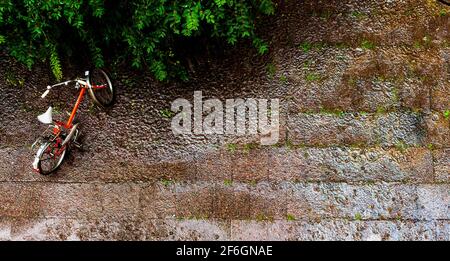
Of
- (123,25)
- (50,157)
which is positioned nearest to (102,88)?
(123,25)

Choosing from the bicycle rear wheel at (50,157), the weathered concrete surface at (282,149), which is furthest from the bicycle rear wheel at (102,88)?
the bicycle rear wheel at (50,157)

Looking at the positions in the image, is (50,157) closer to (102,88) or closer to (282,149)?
(102,88)

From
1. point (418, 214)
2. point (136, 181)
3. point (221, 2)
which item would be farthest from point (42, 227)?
point (418, 214)

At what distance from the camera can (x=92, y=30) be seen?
507 centimetres

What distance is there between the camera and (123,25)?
4.98 metres

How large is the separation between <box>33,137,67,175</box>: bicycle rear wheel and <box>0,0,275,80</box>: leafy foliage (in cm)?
83

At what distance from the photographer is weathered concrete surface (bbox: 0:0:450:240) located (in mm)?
4809

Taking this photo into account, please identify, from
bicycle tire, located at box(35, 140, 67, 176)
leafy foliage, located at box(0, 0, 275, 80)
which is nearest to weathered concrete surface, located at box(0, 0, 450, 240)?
bicycle tire, located at box(35, 140, 67, 176)

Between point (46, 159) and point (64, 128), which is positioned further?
point (46, 159)

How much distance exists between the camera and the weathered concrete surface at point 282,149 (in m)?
4.81

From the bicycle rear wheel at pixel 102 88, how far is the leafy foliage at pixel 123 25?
1.09 ft

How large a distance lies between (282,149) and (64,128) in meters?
2.49

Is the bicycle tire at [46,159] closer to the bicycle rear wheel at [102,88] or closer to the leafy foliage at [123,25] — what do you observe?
the bicycle rear wheel at [102,88]

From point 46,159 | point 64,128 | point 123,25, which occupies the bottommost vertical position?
point 46,159
